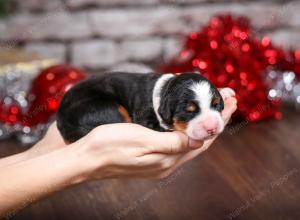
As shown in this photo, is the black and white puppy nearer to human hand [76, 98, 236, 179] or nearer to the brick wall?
human hand [76, 98, 236, 179]

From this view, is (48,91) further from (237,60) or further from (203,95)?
(203,95)

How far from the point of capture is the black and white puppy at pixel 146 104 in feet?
4.27

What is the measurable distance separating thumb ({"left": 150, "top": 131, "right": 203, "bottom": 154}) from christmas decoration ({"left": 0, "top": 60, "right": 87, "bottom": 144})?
1004mm

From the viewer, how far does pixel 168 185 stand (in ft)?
6.58

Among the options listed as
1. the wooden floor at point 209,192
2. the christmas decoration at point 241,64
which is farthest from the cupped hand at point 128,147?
the christmas decoration at point 241,64

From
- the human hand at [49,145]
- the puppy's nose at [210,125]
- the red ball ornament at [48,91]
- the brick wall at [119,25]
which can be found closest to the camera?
the puppy's nose at [210,125]

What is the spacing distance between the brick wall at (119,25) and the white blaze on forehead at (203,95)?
1842 mm

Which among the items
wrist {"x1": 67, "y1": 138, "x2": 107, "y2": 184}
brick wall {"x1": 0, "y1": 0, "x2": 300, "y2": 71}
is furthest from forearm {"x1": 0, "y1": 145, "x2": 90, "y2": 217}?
brick wall {"x1": 0, "y1": 0, "x2": 300, "y2": 71}

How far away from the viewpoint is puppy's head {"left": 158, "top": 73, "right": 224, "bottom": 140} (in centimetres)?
128

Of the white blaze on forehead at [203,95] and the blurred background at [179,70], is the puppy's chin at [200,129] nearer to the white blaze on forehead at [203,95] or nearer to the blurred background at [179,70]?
the white blaze on forehead at [203,95]

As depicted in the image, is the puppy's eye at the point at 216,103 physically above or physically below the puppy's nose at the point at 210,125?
above

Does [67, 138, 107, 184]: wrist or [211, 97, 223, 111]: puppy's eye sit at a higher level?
[211, 97, 223, 111]: puppy's eye

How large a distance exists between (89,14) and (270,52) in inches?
40.7

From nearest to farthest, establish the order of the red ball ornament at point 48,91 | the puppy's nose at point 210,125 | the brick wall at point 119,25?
the puppy's nose at point 210,125 < the red ball ornament at point 48,91 < the brick wall at point 119,25
